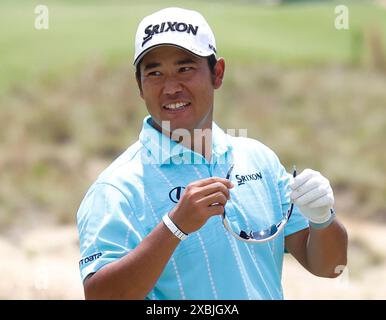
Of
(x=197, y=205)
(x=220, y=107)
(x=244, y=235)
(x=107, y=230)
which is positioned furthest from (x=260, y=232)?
(x=220, y=107)

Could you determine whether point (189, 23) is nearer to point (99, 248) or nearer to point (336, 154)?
point (99, 248)

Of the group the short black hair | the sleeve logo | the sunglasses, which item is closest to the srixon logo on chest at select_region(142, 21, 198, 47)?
the short black hair

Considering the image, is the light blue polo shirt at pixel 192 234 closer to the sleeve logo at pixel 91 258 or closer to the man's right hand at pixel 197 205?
the sleeve logo at pixel 91 258

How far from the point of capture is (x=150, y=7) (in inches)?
698

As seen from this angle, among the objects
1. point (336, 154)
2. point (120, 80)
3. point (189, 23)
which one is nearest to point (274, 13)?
point (120, 80)

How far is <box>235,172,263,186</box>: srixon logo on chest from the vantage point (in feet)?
9.93

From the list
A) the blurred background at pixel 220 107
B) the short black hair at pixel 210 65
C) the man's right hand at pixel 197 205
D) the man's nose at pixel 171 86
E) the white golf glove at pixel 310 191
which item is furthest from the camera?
the blurred background at pixel 220 107

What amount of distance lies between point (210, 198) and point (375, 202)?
9527mm

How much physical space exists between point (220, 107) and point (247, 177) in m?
12.4

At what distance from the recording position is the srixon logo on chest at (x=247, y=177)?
3.03 m

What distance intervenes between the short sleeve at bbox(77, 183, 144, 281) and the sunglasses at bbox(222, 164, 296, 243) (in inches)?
9.9

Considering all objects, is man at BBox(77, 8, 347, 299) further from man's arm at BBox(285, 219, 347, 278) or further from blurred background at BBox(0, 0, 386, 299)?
blurred background at BBox(0, 0, 386, 299)

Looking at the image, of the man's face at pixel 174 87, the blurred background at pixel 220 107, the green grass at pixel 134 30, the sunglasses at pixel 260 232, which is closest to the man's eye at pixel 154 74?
the man's face at pixel 174 87

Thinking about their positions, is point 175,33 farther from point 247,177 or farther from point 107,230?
point 107,230
